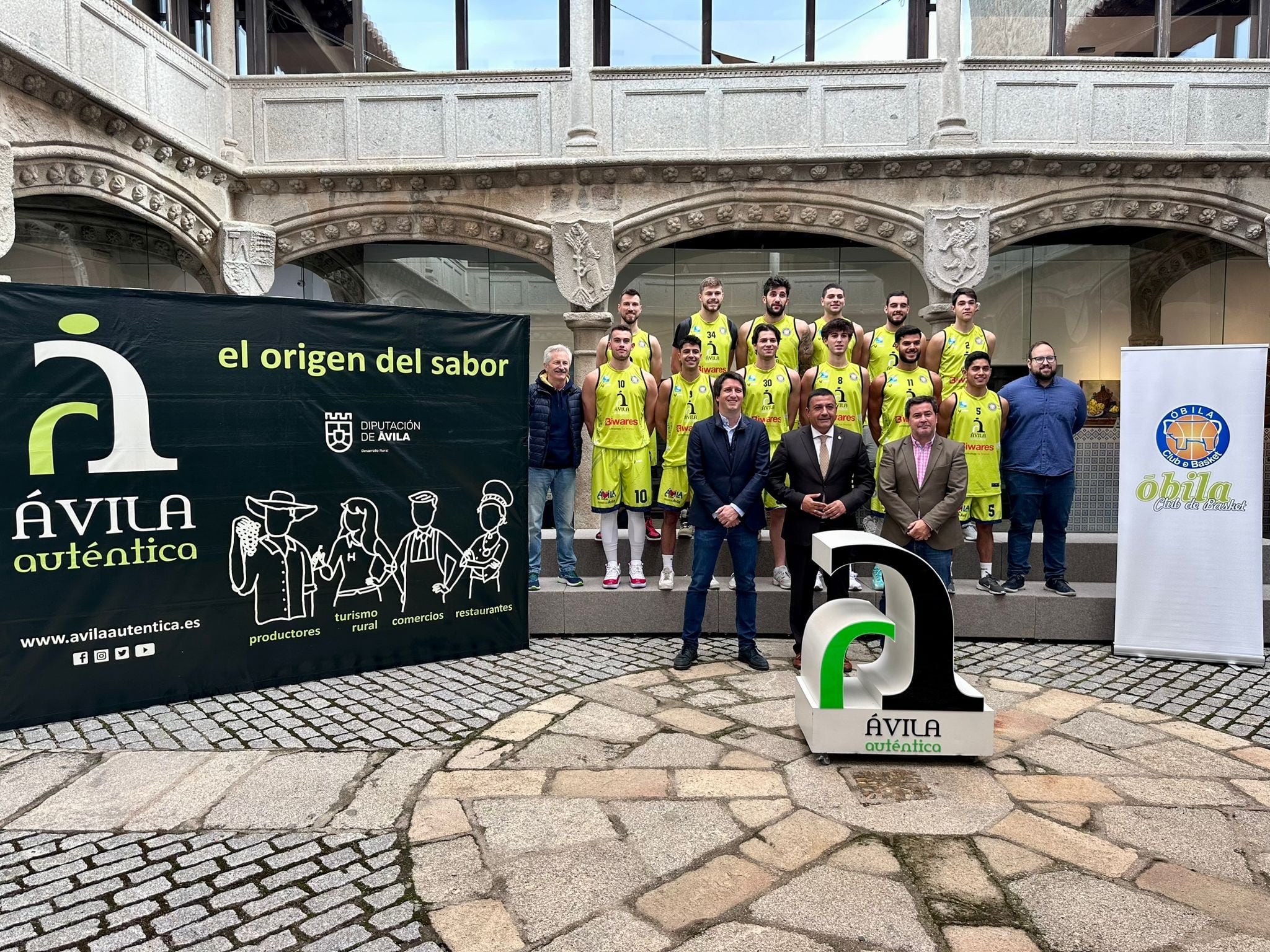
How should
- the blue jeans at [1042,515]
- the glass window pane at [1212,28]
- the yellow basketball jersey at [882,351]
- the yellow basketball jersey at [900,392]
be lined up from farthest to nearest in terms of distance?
1. the glass window pane at [1212,28]
2. the yellow basketball jersey at [882,351]
3. the yellow basketball jersey at [900,392]
4. the blue jeans at [1042,515]

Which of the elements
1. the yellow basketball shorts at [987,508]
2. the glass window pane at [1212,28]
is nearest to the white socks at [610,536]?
the yellow basketball shorts at [987,508]

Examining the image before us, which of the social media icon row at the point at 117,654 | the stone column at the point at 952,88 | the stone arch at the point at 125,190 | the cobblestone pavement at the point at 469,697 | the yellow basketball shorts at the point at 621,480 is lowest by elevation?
the cobblestone pavement at the point at 469,697

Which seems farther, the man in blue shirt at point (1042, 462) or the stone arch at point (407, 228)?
the stone arch at point (407, 228)

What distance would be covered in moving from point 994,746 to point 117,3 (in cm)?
977

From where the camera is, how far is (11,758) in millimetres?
3783

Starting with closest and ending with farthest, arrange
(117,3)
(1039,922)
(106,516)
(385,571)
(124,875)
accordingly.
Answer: (1039,922) → (124,875) → (106,516) → (385,571) → (117,3)

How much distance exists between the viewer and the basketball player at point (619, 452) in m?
6.09

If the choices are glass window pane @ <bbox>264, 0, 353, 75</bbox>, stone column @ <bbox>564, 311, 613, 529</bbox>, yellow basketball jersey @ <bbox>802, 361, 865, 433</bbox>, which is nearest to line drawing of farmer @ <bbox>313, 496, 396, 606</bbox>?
yellow basketball jersey @ <bbox>802, 361, 865, 433</bbox>

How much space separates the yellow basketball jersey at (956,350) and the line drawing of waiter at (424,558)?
13.7 feet

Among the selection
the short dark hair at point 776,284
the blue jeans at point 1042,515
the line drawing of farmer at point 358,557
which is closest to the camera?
the line drawing of farmer at point 358,557

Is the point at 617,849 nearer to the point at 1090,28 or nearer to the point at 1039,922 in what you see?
the point at 1039,922

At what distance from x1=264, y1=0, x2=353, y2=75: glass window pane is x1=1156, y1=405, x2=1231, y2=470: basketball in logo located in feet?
32.4

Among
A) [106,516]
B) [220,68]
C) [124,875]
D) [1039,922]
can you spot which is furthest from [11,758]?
[220,68]

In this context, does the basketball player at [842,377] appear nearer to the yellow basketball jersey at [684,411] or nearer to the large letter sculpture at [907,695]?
the yellow basketball jersey at [684,411]
